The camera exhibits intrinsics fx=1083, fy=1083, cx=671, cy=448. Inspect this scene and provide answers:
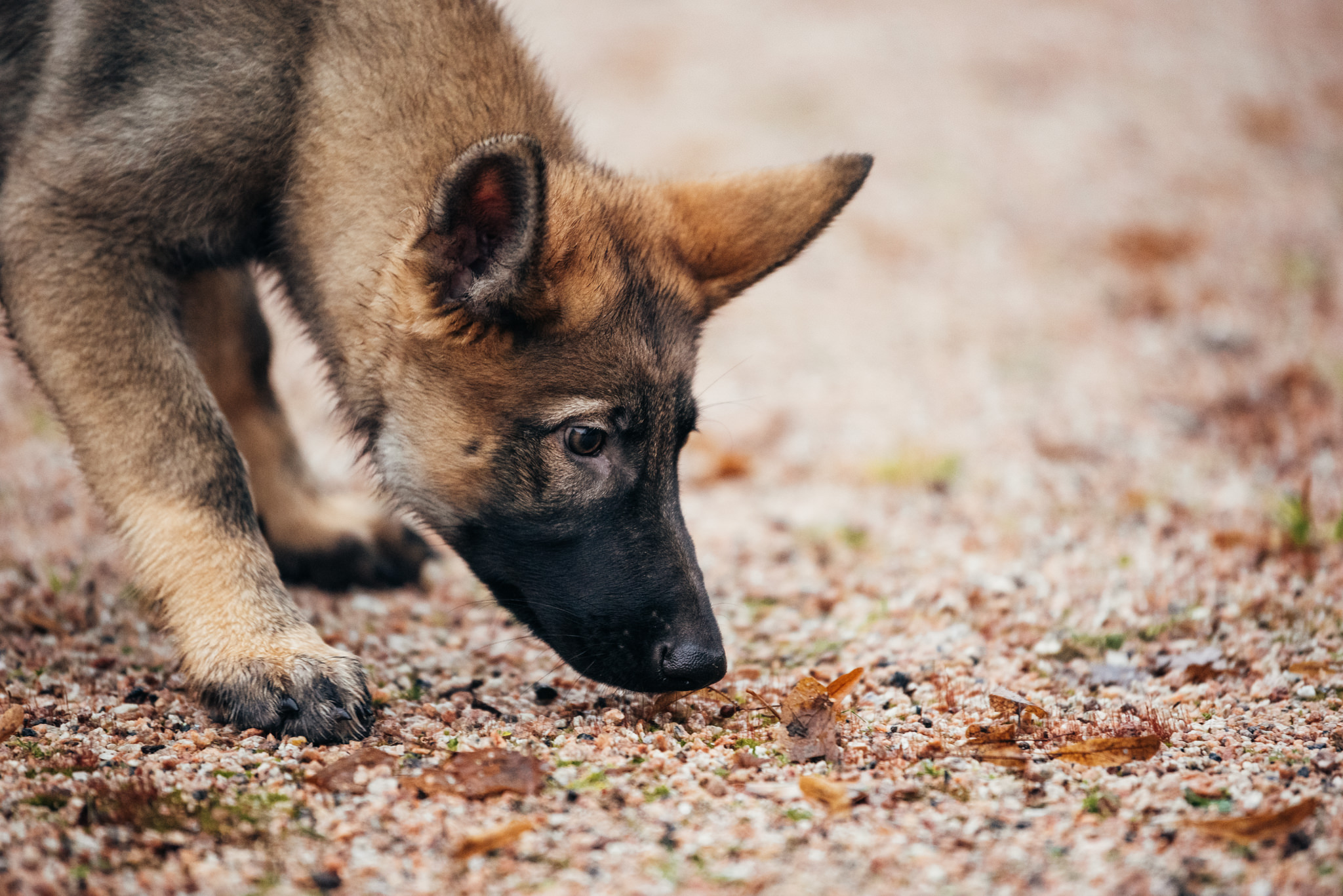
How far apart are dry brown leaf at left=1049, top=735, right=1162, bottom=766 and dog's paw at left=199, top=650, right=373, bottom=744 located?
1822mm

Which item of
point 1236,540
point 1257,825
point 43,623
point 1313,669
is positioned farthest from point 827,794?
point 1236,540

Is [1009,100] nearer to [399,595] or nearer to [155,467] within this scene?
[399,595]

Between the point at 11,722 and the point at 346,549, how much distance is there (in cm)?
154

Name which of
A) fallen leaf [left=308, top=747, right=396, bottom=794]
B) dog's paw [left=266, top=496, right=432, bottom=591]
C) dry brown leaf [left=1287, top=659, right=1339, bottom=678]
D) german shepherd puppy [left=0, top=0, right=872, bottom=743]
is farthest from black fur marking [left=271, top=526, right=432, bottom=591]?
dry brown leaf [left=1287, top=659, right=1339, bottom=678]

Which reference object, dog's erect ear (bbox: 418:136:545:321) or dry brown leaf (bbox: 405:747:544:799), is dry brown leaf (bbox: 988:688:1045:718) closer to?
dry brown leaf (bbox: 405:747:544:799)

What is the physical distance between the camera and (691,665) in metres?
2.93

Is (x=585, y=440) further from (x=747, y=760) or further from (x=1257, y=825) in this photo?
(x=1257, y=825)

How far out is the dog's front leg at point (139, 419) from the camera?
312cm

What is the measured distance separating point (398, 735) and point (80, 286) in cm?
162

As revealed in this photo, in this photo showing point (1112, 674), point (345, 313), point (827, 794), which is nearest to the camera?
point (827, 794)

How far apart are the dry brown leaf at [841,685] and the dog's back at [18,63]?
9.71 ft

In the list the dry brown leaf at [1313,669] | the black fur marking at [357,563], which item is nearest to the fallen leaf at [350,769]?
the black fur marking at [357,563]

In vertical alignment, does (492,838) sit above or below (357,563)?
below

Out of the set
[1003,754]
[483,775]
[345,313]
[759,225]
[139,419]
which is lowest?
[483,775]
